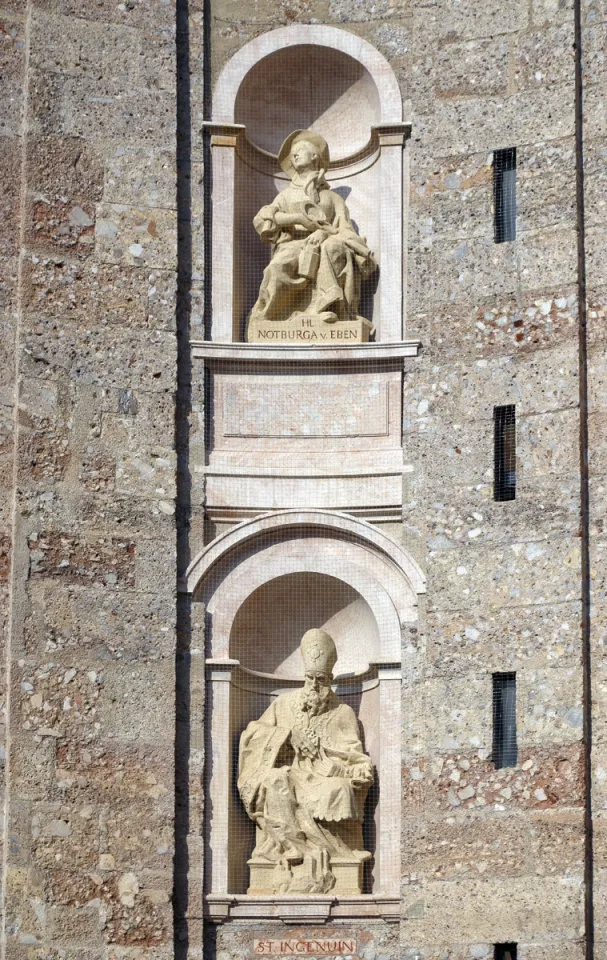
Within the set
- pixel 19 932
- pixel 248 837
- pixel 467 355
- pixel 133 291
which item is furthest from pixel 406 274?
pixel 19 932

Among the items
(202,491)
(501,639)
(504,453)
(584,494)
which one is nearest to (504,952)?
(501,639)

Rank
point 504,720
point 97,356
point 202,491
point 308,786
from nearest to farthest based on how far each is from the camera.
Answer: point 504,720 → point 308,786 → point 97,356 → point 202,491

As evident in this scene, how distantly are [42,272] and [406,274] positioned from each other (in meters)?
→ 2.93

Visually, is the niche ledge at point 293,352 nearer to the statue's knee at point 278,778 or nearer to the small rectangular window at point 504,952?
the statue's knee at point 278,778

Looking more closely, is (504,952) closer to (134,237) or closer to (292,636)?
(292,636)

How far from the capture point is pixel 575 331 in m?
16.3

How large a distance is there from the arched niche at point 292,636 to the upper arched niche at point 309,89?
3430 millimetres

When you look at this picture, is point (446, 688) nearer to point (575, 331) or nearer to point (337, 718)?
point (337, 718)

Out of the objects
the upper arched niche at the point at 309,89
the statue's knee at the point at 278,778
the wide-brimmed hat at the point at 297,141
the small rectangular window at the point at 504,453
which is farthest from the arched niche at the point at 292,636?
the upper arched niche at the point at 309,89

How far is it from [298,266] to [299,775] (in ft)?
13.5

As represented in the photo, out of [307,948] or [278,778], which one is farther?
[278,778]

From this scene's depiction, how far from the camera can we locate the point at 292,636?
17016mm

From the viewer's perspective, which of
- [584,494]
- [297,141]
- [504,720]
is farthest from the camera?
[297,141]

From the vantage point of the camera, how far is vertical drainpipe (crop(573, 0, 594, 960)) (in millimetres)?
15469
